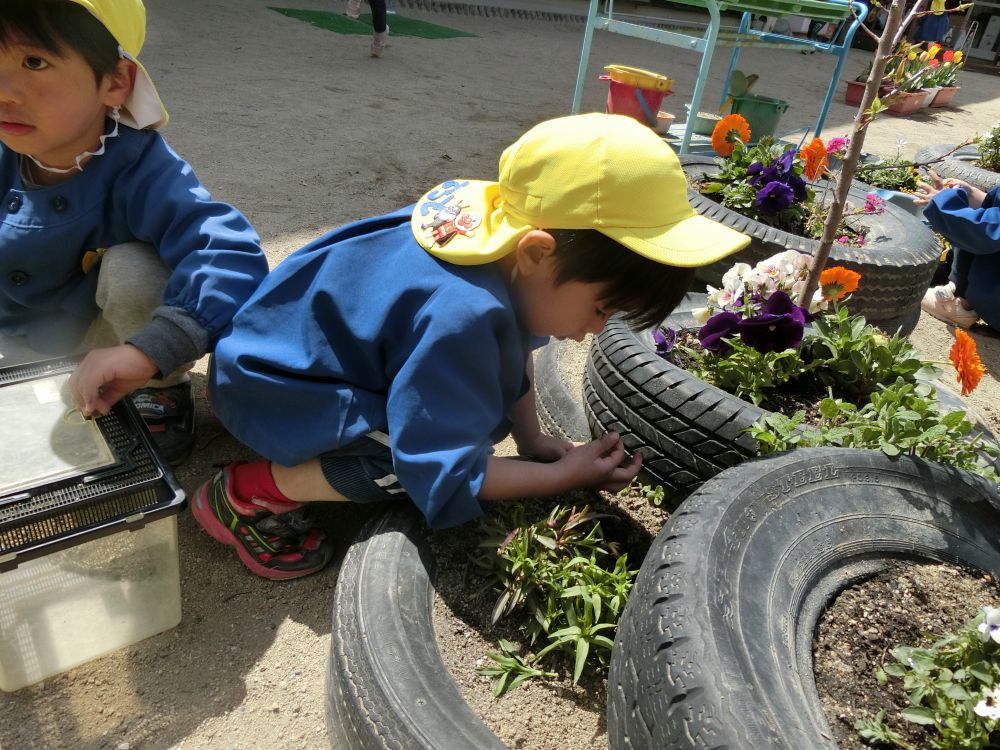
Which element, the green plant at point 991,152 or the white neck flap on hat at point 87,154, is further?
the green plant at point 991,152

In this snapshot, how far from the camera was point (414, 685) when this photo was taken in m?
1.28

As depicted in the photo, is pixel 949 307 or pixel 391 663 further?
pixel 949 307

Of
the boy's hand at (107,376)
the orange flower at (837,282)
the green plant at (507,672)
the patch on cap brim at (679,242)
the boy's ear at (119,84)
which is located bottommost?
the green plant at (507,672)

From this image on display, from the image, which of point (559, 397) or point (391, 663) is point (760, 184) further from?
point (391, 663)

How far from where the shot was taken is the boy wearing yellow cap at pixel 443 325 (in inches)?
56.5

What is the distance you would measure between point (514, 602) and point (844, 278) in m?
1.31

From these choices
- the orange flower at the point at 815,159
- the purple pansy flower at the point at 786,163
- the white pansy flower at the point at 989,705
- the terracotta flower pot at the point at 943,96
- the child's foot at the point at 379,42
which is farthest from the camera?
the terracotta flower pot at the point at 943,96

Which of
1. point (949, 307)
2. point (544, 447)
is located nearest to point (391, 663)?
point (544, 447)

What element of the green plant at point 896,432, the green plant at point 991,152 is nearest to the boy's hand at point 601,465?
the green plant at point 896,432

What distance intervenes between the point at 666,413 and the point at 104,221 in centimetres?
149

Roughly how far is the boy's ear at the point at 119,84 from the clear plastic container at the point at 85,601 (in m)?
1.02

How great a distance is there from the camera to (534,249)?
58.1 inches

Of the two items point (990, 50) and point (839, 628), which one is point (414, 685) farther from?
point (990, 50)

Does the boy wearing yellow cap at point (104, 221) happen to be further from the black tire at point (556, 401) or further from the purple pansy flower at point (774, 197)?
the purple pansy flower at point (774, 197)
